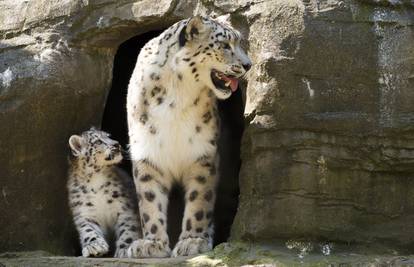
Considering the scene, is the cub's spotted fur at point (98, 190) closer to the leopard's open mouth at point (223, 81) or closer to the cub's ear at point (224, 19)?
the leopard's open mouth at point (223, 81)

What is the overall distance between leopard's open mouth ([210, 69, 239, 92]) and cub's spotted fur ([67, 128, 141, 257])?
1.30 meters

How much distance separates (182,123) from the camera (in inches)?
289

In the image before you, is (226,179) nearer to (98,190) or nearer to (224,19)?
(98,190)

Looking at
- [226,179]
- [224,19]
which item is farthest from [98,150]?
[224,19]

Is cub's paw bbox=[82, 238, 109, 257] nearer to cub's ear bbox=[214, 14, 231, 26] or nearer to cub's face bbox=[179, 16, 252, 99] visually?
cub's face bbox=[179, 16, 252, 99]

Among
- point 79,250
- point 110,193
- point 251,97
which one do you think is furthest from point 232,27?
point 79,250

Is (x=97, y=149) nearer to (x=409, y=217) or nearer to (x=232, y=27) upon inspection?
(x=232, y=27)

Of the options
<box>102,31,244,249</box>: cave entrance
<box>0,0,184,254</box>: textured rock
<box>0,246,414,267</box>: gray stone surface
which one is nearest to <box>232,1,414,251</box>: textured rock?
<box>0,246,414,267</box>: gray stone surface

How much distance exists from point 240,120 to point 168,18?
130 centimetres

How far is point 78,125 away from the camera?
806 cm

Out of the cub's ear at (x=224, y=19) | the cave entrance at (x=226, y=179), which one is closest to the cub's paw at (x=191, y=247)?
the cave entrance at (x=226, y=179)

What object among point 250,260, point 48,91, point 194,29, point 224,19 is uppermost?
point 224,19

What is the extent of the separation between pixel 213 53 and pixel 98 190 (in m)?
1.70

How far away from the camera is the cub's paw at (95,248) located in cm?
727
